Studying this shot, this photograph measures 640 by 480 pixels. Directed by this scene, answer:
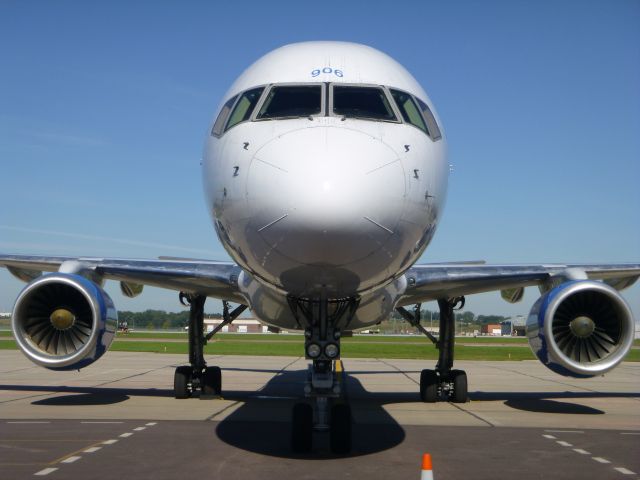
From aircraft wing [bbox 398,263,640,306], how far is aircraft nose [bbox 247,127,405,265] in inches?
248

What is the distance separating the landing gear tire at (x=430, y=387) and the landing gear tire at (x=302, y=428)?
722cm

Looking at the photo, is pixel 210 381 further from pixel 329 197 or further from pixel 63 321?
pixel 329 197

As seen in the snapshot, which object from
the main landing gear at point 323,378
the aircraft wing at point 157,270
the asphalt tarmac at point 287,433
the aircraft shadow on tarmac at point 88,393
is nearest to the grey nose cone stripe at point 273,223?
the main landing gear at point 323,378

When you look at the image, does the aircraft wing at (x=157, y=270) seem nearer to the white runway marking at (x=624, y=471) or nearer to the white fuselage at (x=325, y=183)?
the white fuselage at (x=325, y=183)

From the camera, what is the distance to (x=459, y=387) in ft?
50.4

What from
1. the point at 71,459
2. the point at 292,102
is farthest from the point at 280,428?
the point at 292,102

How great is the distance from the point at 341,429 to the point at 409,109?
3.92 metres

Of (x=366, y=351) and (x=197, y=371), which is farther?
(x=366, y=351)

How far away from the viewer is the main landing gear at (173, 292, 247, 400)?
15.4 metres

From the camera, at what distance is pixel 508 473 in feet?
25.9

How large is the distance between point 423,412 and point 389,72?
8.00 meters

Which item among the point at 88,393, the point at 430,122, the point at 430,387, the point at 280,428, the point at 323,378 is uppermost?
the point at 430,122

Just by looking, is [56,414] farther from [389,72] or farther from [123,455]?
[389,72]

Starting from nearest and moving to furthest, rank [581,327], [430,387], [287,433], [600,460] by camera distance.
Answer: [600,460]
[287,433]
[581,327]
[430,387]
